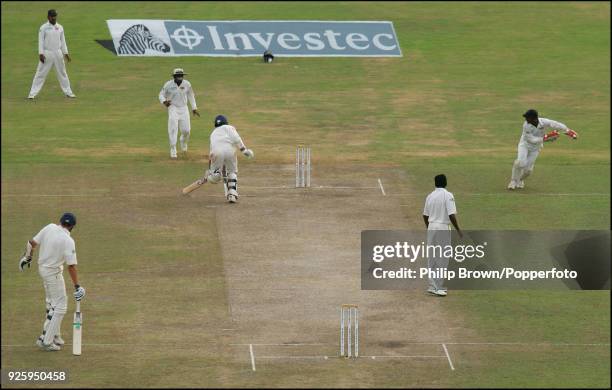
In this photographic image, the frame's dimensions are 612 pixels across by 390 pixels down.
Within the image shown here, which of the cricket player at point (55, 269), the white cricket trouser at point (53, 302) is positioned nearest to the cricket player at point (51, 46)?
the cricket player at point (55, 269)

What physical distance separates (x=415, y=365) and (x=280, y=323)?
260 cm

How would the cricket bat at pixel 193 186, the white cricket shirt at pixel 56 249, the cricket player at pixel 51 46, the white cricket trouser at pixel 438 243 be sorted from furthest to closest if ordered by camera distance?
1. the cricket player at pixel 51 46
2. the cricket bat at pixel 193 186
3. the white cricket trouser at pixel 438 243
4. the white cricket shirt at pixel 56 249

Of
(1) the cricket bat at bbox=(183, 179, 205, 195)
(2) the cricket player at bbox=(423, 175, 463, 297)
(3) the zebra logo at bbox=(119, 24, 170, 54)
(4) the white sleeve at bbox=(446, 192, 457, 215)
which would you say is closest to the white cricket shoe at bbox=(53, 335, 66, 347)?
(2) the cricket player at bbox=(423, 175, 463, 297)

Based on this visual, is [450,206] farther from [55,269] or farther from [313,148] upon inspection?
[313,148]

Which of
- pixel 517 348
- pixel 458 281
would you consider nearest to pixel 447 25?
pixel 458 281

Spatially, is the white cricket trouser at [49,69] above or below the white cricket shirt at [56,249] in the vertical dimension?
above

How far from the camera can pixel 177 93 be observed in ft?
109

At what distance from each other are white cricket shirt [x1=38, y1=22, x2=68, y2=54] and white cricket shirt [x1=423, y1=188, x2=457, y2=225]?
1649cm

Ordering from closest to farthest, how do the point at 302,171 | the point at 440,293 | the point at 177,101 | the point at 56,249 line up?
1. the point at 56,249
2. the point at 440,293
3. the point at 302,171
4. the point at 177,101

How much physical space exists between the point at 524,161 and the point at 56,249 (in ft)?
40.9

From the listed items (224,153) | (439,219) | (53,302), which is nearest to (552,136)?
(224,153)

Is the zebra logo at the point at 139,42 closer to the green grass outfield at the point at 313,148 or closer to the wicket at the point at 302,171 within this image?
the green grass outfield at the point at 313,148

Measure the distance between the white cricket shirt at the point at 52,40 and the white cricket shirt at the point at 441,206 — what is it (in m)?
16.5

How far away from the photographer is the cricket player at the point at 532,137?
101 feet
